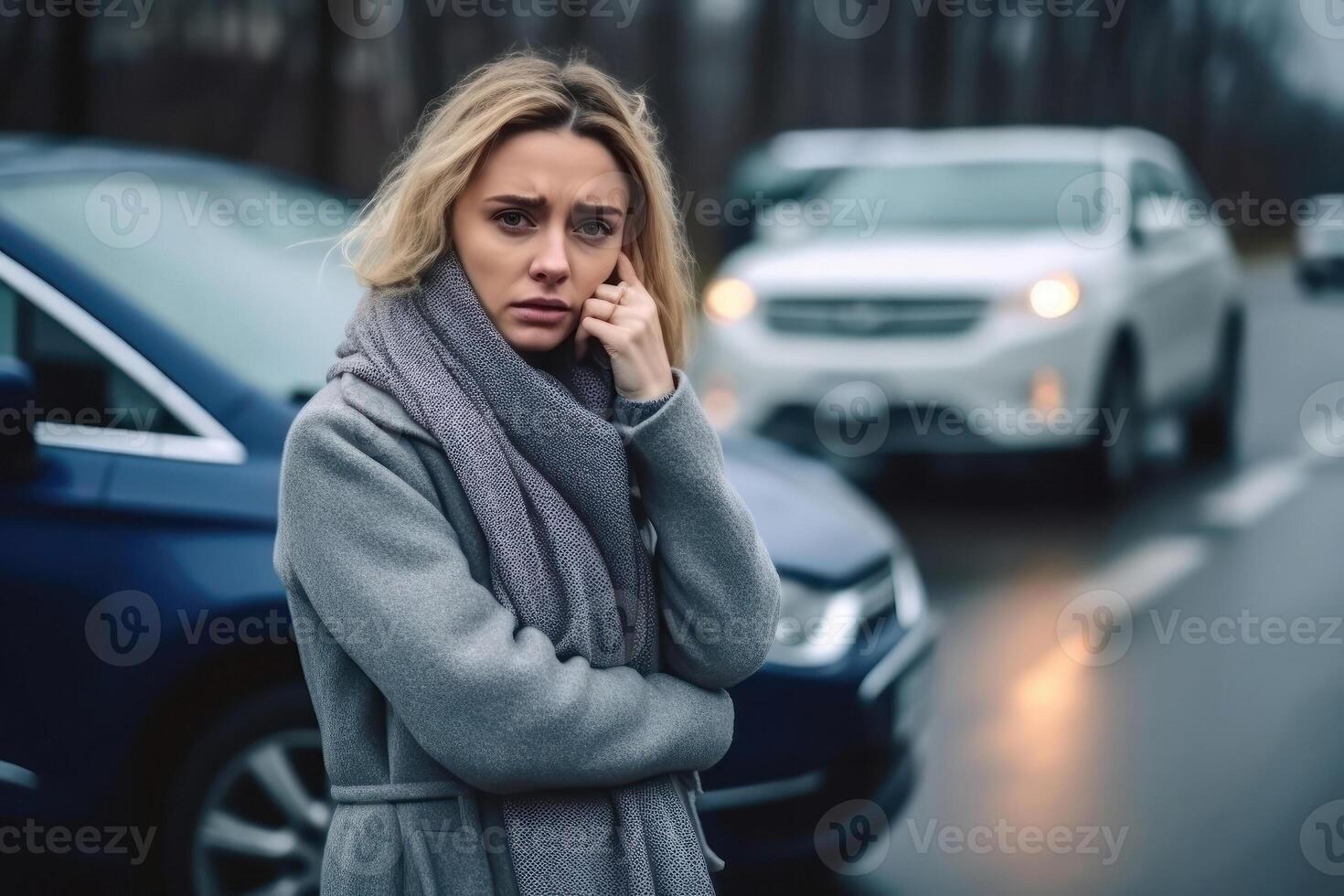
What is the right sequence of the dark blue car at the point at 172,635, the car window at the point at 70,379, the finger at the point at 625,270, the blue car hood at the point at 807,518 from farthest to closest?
1. the blue car hood at the point at 807,518
2. the car window at the point at 70,379
3. the dark blue car at the point at 172,635
4. the finger at the point at 625,270

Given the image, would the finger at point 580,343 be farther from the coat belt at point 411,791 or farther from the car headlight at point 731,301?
the car headlight at point 731,301

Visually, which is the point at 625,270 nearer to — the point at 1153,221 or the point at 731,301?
the point at 731,301

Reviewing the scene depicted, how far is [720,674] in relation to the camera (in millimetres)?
1864

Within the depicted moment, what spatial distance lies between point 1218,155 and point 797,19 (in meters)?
24.3

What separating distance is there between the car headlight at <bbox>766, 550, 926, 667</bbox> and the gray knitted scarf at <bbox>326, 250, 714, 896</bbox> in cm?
142

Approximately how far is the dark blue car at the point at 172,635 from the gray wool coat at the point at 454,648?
4.43 feet

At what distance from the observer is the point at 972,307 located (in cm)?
821

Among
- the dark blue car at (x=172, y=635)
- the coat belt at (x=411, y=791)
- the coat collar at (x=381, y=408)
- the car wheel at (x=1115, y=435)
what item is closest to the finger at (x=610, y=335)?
the coat collar at (x=381, y=408)

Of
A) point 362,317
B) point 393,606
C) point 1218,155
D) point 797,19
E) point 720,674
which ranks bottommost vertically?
point 1218,155

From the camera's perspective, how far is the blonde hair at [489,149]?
71.2 inches

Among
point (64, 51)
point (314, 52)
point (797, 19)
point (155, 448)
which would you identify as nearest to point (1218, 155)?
point (797, 19)

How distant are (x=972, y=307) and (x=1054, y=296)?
1.36ft

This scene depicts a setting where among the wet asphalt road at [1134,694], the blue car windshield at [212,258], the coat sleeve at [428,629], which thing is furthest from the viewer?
the wet asphalt road at [1134,694]

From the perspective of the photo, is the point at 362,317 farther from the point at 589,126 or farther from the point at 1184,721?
the point at 1184,721
